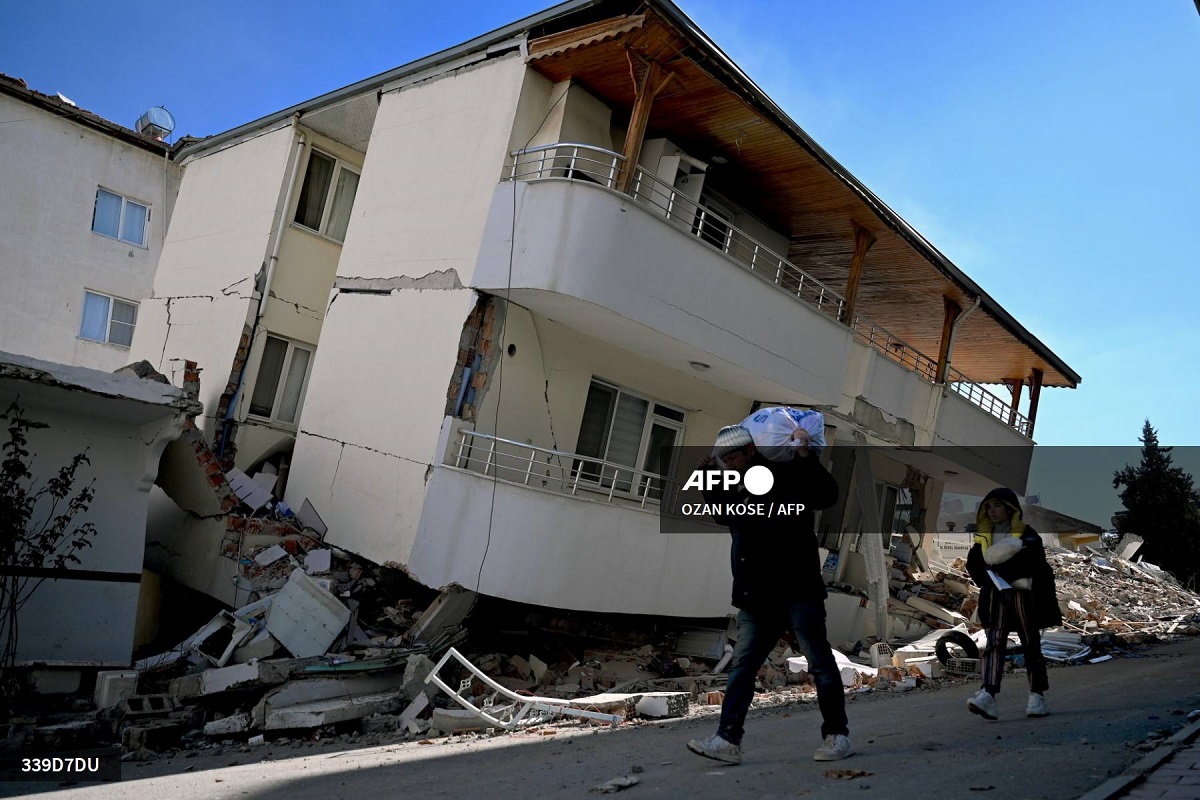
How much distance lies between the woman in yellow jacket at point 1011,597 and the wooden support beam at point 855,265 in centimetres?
755

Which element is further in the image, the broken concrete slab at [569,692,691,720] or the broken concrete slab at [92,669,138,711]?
the broken concrete slab at [569,692,691,720]

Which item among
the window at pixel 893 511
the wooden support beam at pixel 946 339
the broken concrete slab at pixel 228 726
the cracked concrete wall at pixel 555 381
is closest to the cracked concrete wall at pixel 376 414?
the cracked concrete wall at pixel 555 381

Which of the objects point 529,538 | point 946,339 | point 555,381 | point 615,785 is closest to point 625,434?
point 555,381

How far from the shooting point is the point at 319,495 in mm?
11836

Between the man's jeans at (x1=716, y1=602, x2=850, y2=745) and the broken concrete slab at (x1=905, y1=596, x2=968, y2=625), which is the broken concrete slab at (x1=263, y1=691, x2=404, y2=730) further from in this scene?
the broken concrete slab at (x1=905, y1=596, x2=968, y2=625)

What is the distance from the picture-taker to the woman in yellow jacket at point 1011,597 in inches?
245

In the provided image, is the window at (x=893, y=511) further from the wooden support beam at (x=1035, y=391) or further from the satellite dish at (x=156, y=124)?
the satellite dish at (x=156, y=124)

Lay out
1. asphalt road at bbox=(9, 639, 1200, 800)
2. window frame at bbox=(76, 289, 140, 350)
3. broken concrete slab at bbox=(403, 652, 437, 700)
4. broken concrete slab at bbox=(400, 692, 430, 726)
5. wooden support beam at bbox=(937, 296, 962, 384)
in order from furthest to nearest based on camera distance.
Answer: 1. window frame at bbox=(76, 289, 140, 350)
2. wooden support beam at bbox=(937, 296, 962, 384)
3. broken concrete slab at bbox=(403, 652, 437, 700)
4. broken concrete slab at bbox=(400, 692, 430, 726)
5. asphalt road at bbox=(9, 639, 1200, 800)

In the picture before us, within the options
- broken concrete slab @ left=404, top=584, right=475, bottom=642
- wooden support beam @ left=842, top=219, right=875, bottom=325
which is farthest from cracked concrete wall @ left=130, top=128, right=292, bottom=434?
wooden support beam @ left=842, top=219, right=875, bottom=325

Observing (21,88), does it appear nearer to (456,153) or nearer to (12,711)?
(456,153)

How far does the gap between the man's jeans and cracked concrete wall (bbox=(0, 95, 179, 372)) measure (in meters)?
18.2

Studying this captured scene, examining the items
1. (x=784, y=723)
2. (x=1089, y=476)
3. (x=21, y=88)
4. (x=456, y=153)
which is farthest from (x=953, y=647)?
(x=1089, y=476)

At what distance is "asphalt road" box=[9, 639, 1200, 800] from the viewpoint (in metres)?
4.42

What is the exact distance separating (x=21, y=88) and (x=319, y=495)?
490 inches
